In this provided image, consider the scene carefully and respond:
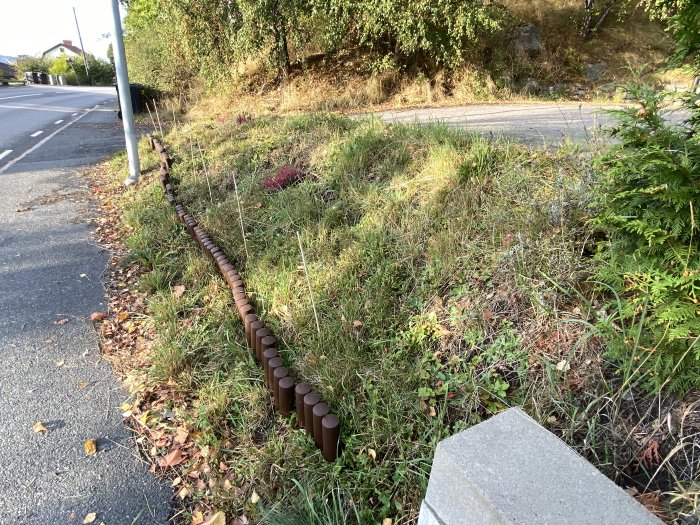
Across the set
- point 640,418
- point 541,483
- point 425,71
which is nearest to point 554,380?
point 640,418

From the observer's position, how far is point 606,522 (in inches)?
47.7

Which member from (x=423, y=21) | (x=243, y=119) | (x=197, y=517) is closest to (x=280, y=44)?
(x=423, y=21)

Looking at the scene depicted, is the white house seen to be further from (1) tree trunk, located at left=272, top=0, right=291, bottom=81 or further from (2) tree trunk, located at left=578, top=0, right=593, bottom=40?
(2) tree trunk, located at left=578, top=0, right=593, bottom=40

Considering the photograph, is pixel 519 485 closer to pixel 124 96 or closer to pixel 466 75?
pixel 124 96

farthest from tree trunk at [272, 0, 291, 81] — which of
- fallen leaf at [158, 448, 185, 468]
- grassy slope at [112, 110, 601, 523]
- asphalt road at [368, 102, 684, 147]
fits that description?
fallen leaf at [158, 448, 185, 468]

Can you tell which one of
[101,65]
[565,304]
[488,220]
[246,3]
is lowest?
[565,304]

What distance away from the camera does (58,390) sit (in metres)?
2.92

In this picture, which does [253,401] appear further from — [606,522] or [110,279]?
[110,279]

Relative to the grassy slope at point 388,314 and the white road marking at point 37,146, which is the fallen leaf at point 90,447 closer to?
the grassy slope at point 388,314

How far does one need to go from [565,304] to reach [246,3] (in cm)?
1008

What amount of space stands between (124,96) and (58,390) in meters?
5.32

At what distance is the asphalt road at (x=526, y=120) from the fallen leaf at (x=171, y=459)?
3749mm

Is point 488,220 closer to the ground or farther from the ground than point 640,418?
farther from the ground

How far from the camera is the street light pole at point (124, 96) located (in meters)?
6.32
